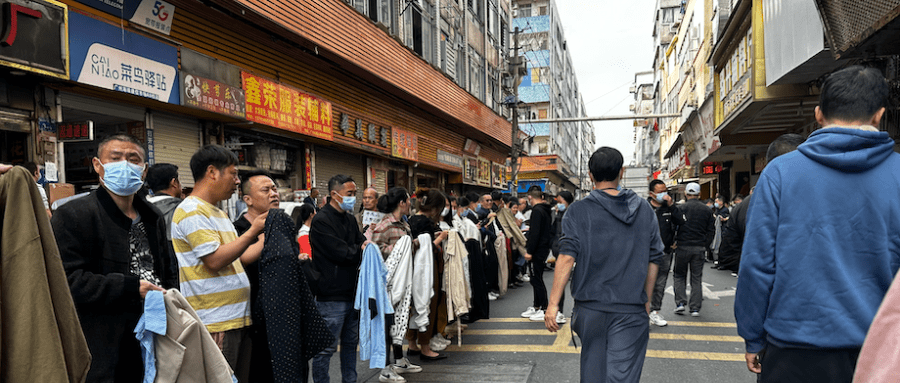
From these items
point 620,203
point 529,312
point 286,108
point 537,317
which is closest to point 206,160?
point 620,203

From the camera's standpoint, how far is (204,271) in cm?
304

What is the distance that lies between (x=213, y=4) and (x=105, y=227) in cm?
762

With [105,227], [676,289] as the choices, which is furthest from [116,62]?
[676,289]

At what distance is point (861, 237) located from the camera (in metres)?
2.10

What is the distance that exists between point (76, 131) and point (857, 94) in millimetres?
7723

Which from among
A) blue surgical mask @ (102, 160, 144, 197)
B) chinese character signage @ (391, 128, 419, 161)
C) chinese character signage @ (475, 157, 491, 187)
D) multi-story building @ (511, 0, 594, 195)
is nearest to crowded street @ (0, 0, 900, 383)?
blue surgical mask @ (102, 160, 144, 197)

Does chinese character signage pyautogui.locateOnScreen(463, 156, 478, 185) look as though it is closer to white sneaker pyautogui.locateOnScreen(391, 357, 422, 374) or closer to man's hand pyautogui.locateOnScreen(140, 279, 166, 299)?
white sneaker pyautogui.locateOnScreen(391, 357, 422, 374)

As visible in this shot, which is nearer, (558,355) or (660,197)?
(558,355)

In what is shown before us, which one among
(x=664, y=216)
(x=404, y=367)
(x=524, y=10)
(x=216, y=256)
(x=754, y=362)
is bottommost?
(x=404, y=367)

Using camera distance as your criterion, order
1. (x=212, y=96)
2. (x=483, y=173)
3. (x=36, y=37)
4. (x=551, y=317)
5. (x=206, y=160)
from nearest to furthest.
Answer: (x=206, y=160), (x=551, y=317), (x=36, y=37), (x=212, y=96), (x=483, y=173)

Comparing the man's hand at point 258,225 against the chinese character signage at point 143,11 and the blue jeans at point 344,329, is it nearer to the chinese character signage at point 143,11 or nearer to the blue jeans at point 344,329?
the blue jeans at point 344,329

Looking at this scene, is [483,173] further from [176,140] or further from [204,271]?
[204,271]

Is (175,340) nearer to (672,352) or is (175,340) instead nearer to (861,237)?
(861,237)

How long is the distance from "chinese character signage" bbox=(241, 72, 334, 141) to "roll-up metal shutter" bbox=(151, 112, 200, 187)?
103 cm
